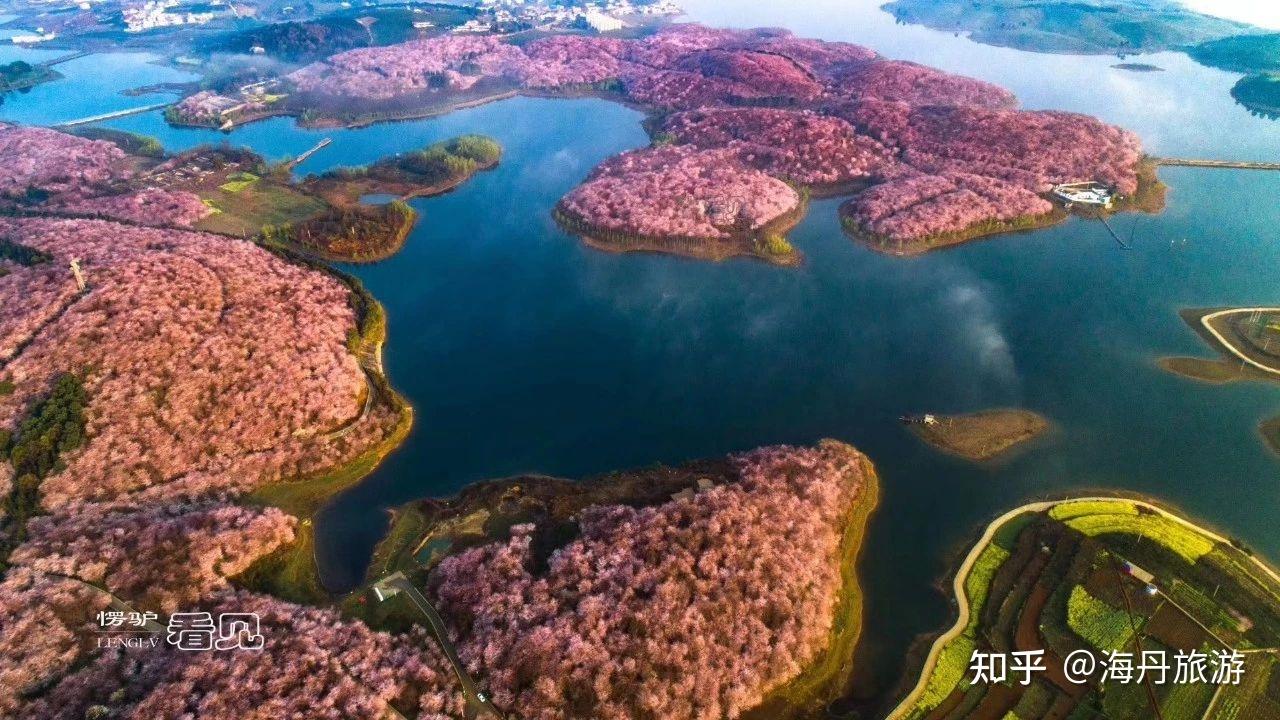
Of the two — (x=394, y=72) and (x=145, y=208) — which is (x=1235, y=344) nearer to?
(x=145, y=208)

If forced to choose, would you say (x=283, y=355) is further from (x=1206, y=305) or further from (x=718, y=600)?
(x=1206, y=305)

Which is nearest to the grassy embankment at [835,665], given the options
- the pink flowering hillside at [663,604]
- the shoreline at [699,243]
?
the pink flowering hillside at [663,604]

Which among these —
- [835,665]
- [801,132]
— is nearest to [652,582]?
[835,665]

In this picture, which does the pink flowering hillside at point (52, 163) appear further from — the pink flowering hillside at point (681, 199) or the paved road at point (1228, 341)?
the paved road at point (1228, 341)

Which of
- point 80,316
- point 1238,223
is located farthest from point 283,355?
point 1238,223

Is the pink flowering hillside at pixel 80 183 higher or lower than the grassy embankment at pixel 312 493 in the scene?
higher
